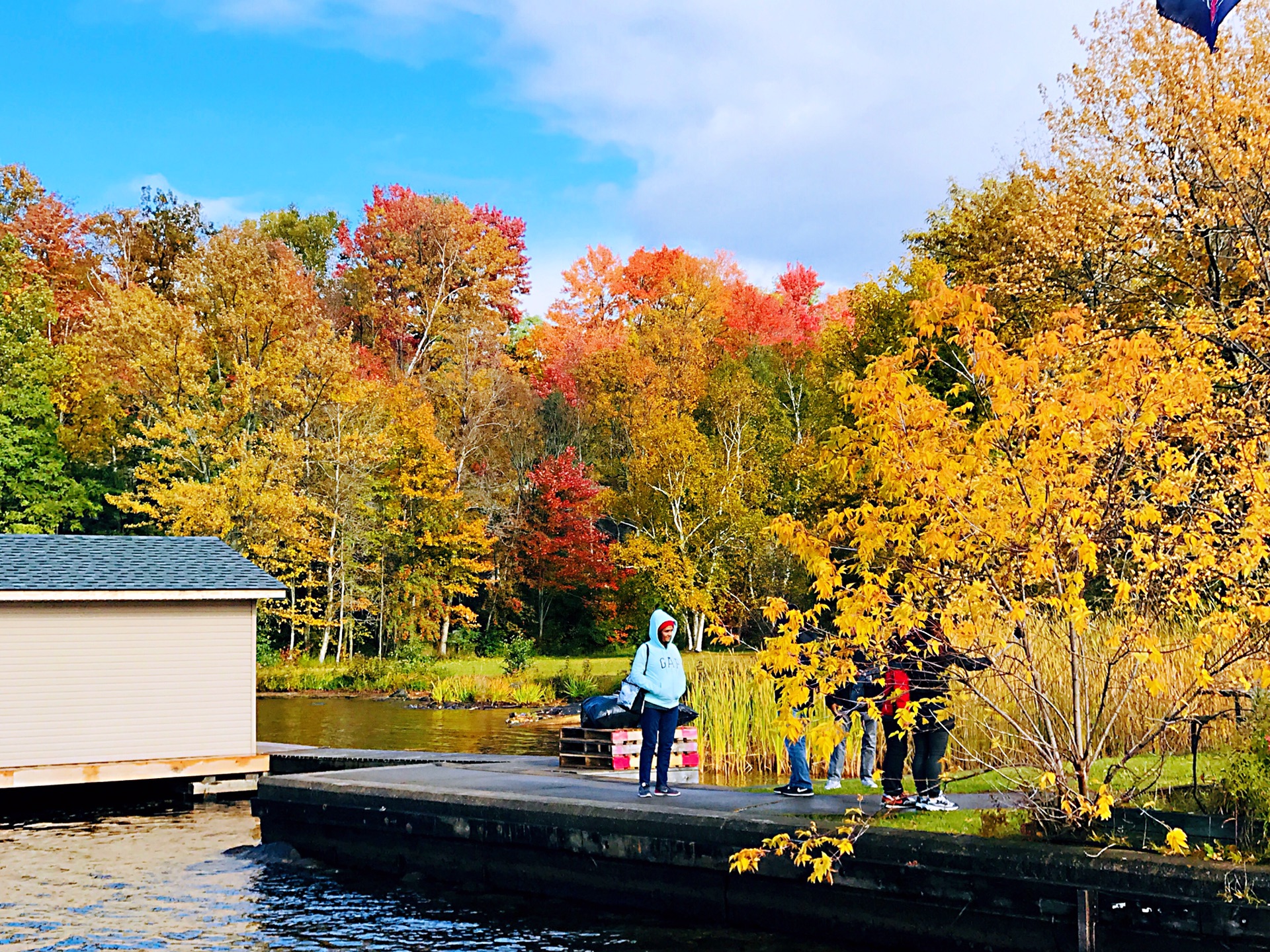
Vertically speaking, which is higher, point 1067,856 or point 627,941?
point 1067,856

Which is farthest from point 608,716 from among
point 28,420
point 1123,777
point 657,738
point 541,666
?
point 28,420

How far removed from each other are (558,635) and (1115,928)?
131 ft

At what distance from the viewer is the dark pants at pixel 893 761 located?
11.1 meters

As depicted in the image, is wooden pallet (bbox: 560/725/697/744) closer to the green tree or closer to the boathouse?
the boathouse

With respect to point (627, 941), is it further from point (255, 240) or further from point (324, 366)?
point (255, 240)

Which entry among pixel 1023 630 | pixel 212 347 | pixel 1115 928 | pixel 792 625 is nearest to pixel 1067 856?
pixel 1115 928

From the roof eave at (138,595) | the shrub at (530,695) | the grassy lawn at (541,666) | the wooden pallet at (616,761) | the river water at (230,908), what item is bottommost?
the river water at (230,908)

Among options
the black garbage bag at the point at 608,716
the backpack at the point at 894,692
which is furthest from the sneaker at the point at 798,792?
the black garbage bag at the point at 608,716

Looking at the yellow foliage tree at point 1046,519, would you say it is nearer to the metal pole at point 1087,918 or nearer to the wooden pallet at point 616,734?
the metal pole at point 1087,918

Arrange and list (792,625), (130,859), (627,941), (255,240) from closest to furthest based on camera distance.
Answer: (792,625) → (627,941) → (130,859) → (255,240)

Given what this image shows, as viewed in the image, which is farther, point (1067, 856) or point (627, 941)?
point (627, 941)

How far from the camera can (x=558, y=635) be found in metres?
48.4

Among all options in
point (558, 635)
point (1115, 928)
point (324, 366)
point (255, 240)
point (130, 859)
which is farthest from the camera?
point (255, 240)

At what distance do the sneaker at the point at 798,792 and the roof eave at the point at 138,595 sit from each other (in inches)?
367
